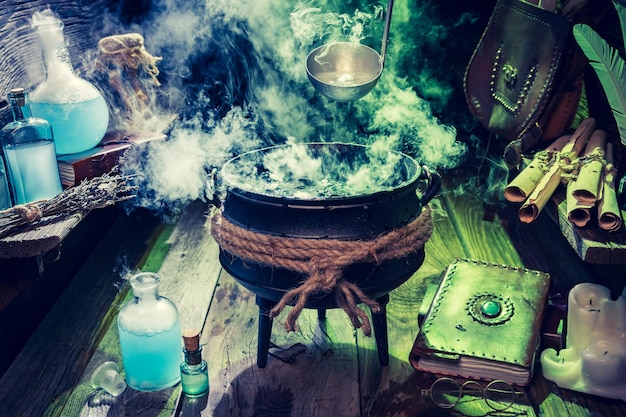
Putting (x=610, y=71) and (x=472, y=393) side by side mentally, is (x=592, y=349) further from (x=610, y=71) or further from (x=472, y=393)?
(x=610, y=71)

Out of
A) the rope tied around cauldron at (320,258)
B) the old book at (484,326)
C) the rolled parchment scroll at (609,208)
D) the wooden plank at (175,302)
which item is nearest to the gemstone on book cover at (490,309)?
the old book at (484,326)

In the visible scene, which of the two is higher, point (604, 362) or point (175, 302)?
point (604, 362)

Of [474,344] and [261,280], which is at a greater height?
[261,280]

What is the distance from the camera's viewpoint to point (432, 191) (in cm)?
239

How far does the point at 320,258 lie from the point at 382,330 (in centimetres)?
52

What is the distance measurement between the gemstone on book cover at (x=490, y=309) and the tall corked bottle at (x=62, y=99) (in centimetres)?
167

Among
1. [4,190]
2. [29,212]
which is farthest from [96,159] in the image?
[29,212]

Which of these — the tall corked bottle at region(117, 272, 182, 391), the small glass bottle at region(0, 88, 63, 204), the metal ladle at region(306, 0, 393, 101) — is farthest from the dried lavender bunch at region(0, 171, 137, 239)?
the metal ladle at region(306, 0, 393, 101)

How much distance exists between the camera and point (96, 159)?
265 centimetres

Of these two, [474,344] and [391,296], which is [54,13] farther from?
[474,344]

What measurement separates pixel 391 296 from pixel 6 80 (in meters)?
1.89

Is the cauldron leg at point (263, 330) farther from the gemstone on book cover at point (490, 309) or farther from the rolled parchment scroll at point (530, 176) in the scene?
the rolled parchment scroll at point (530, 176)

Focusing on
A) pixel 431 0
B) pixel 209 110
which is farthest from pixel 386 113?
pixel 209 110

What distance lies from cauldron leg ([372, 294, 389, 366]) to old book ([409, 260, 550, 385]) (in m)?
0.10
